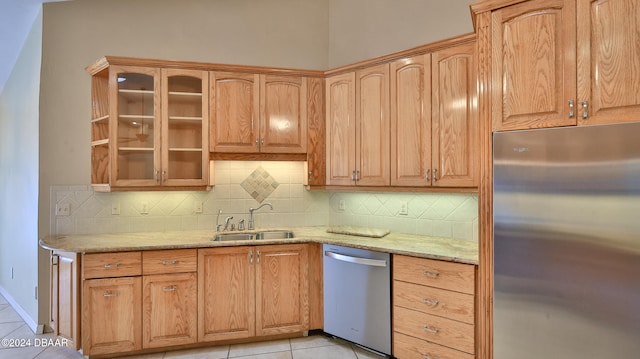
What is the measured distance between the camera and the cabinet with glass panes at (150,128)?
123 inches

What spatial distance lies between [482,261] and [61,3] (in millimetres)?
3971

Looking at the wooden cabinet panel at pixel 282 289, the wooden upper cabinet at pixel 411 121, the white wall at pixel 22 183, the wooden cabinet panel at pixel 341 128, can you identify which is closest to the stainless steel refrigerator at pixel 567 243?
the wooden upper cabinet at pixel 411 121

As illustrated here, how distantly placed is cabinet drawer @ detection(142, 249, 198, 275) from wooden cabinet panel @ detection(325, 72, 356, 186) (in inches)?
53.3

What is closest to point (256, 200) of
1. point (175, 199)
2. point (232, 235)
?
point (232, 235)

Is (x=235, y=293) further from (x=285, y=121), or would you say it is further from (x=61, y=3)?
(x=61, y=3)

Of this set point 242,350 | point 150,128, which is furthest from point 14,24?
point 242,350

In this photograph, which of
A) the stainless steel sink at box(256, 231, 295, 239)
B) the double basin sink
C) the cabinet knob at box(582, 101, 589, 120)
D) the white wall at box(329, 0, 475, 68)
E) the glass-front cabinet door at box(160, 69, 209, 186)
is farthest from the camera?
the stainless steel sink at box(256, 231, 295, 239)

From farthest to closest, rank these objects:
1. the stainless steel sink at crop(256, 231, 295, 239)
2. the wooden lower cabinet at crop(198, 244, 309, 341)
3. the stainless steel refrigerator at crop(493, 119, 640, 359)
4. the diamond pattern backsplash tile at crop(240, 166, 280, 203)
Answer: the diamond pattern backsplash tile at crop(240, 166, 280, 203), the stainless steel sink at crop(256, 231, 295, 239), the wooden lower cabinet at crop(198, 244, 309, 341), the stainless steel refrigerator at crop(493, 119, 640, 359)

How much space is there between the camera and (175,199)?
3520mm

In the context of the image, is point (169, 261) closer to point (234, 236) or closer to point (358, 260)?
point (234, 236)

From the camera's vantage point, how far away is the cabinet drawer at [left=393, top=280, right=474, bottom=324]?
235 centimetres

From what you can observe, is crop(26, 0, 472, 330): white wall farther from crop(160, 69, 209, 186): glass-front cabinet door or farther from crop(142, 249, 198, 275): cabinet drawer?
crop(142, 249, 198, 275): cabinet drawer

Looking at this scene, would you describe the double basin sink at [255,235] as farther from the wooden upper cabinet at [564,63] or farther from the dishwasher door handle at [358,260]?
the wooden upper cabinet at [564,63]

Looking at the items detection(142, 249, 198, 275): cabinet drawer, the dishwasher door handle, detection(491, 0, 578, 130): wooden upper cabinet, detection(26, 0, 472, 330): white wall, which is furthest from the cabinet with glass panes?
detection(491, 0, 578, 130): wooden upper cabinet
